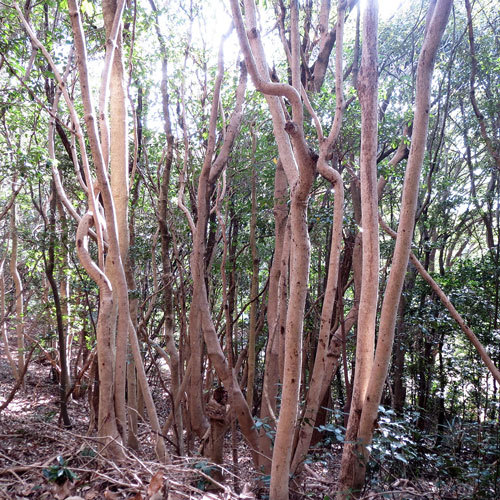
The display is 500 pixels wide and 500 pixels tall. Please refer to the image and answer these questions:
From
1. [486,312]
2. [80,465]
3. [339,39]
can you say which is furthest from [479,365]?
[80,465]

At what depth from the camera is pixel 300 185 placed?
254 cm

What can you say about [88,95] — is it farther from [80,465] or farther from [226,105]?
[226,105]

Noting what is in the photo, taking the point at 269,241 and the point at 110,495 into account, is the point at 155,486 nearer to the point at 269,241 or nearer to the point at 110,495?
the point at 110,495

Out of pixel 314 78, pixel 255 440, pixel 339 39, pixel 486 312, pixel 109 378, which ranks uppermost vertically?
pixel 314 78

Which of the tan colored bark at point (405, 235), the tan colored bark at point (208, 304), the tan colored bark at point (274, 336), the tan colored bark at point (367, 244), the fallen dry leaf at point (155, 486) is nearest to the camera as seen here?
the fallen dry leaf at point (155, 486)

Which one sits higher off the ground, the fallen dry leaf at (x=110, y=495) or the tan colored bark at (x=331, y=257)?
the tan colored bark at (x=331, y=257)

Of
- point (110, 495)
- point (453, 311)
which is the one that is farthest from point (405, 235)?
point (110, 495)

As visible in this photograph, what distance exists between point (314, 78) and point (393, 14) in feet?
12.0

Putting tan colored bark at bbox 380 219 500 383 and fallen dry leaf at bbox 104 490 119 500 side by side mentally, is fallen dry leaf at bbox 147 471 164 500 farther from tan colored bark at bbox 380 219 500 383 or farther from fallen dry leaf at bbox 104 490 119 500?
tan colored bark at bbox 380 219 500 383

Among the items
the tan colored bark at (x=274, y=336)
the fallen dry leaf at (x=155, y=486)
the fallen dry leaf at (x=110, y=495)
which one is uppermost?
the tan colored bark at (x=274, y=336)

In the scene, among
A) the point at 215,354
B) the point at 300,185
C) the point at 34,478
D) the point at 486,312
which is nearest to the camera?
the point at 300,185

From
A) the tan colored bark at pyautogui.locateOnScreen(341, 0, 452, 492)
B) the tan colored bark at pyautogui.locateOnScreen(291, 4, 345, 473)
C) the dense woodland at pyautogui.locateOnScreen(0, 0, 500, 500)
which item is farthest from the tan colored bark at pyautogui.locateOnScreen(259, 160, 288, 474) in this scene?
the tan colored bark at pyautogui.locateOnScreen(341, 0, 452, 492)

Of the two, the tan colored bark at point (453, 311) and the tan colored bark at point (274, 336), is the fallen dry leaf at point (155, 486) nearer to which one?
the tan colored bark at point (274, 336)

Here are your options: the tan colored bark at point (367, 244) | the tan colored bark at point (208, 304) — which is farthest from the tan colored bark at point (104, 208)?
the tan colored bark at point (367, 244)
